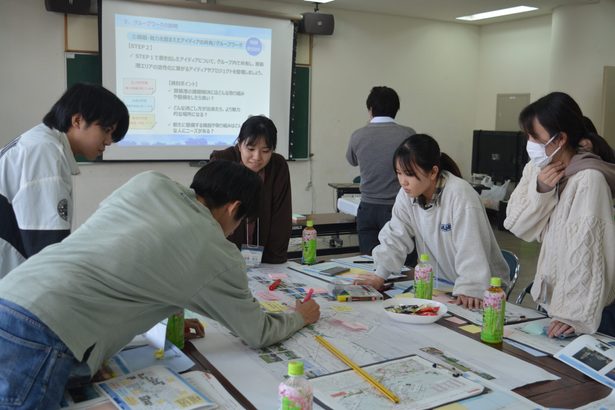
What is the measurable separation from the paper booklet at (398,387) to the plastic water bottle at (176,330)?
0.42 meters

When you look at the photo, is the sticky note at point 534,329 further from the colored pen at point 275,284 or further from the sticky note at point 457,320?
the colored pen at point 275,284

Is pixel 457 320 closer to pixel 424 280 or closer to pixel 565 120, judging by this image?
pixel 424 280

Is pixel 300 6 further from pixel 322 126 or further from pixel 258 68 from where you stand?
pixel 322 126

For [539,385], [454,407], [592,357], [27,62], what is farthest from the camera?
[27,62]

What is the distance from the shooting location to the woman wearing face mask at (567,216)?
166cm

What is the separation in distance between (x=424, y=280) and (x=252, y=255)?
0.79m

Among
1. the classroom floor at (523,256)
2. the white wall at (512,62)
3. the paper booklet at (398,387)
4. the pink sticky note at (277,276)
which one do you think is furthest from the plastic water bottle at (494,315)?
the white wall at (512,62)

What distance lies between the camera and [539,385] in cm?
138

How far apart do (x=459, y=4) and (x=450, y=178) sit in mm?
4321

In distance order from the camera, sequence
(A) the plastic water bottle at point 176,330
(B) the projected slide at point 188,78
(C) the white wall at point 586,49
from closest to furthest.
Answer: (A) the plastic water bottle at point 176,330 < (B) the projected slide at point 188,78 < (C) the white wall at point 586,49

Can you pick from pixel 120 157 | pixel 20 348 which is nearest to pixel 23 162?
pixel 20 348

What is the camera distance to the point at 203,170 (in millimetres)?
1548

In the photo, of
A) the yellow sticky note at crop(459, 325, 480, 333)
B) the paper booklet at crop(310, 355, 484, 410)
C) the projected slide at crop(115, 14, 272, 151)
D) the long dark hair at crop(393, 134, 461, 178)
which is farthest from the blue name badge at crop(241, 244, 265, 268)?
the projected slide at crop(115, 14, 272, 151)

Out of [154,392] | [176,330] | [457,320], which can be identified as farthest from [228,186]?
[457,320]
